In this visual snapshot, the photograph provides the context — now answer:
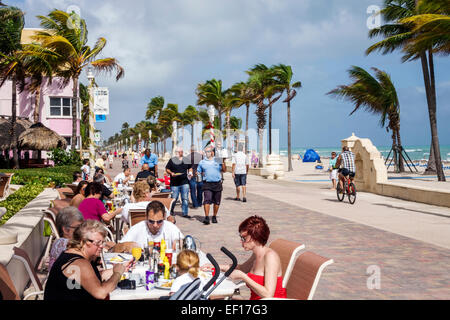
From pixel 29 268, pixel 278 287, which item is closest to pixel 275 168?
pixel 278 287

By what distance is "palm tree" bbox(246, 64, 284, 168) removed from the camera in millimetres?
42844

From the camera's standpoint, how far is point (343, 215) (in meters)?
13.1

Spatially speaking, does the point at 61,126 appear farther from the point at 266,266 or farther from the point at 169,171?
the point at 266,266

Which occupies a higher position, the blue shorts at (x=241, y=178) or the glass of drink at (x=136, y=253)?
the blue shorts at (x=241, y=178)

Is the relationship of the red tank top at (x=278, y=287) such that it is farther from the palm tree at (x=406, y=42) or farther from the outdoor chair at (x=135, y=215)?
the palm tree at (x=406, y=42)

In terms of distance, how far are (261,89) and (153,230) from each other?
135 feet

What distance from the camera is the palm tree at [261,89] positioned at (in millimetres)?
42844

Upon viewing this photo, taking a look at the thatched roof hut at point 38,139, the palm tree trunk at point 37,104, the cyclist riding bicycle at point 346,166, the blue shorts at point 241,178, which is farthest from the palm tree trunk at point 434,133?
the palm tree trunk at point 37,104

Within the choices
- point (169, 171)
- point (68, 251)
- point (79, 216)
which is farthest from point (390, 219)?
point (68, 251)

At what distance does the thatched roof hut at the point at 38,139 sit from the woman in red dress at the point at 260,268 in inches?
942

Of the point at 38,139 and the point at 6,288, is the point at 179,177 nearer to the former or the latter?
the point at 6,288

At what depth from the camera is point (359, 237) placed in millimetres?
9711

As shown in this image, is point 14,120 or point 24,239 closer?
point 24,239
